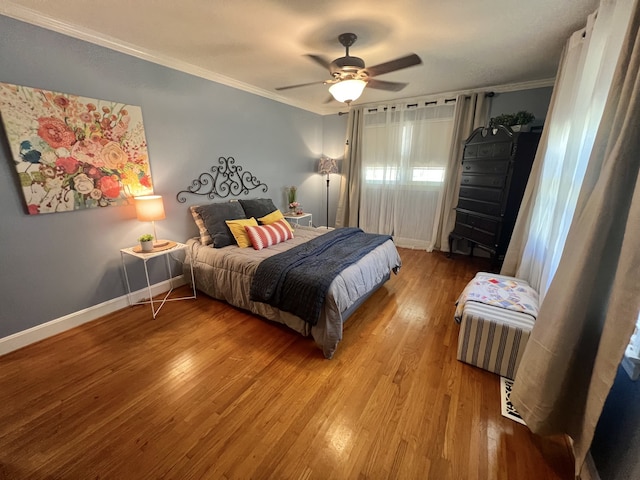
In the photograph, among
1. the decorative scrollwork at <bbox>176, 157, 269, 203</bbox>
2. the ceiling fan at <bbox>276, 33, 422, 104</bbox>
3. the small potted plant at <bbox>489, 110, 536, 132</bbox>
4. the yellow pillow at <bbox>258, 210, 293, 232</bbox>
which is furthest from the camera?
the yellow pillow at <bbox>258, 210, 293, 232</bbox>

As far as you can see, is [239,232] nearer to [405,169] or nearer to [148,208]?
[148,208]

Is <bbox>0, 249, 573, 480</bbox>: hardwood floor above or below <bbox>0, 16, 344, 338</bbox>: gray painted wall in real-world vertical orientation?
below

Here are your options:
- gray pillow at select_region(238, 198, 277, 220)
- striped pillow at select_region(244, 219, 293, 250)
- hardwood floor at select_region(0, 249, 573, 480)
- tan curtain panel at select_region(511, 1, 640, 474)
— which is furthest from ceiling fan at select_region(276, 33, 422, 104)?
hardwood floor at select_region(0, 249, 573, 480)

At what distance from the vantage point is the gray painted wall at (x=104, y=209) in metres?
1.99

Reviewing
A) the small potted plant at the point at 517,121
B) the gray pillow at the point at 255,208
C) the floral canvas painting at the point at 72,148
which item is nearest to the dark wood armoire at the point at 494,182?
the small potted plant at the point at 517,121

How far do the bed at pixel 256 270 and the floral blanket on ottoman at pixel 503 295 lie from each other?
86 centimetres

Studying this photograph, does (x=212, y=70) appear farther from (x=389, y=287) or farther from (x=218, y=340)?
(x=389, y=287)

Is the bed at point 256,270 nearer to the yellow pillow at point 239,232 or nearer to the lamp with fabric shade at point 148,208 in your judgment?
the yellow pillow at point 239,232

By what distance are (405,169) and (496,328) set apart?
3.36 m

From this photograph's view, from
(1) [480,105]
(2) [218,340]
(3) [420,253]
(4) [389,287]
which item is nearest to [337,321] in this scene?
(2) [218,340]

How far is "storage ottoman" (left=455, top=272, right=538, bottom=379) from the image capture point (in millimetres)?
1775

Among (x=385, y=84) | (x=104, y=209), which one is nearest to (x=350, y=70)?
(x=385, y=84)

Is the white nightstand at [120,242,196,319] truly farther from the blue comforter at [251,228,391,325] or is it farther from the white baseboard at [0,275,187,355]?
the blue comforter at [251,228,391,325]

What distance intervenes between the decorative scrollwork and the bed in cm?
28
